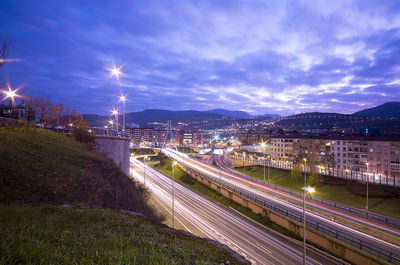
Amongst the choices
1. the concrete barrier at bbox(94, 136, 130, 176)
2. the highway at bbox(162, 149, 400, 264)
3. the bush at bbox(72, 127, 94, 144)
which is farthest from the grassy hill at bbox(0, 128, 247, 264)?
the highway at bbox(162, 149, 400, 264)

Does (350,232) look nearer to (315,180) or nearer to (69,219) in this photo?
(315,180)

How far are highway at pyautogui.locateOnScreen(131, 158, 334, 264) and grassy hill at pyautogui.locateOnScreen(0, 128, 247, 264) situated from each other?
33.0 feet

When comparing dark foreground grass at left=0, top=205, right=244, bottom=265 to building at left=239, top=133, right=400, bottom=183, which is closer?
dark foreground grass at left=0, top=205, right=244, bottom=265

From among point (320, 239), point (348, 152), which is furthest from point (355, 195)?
point (348, 152)

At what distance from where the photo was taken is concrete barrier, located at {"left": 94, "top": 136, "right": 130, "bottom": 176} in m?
28.0

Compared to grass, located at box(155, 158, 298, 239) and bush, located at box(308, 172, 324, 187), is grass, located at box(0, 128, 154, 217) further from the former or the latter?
bush, located at box(308, 172, 324, 187)

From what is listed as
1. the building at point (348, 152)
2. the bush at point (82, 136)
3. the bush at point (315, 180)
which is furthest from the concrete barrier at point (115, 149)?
→ the building at point (348, 152)

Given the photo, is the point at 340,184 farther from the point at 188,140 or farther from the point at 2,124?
the point at 188,140

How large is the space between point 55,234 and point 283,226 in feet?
78.7

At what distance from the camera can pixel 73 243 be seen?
5836mm

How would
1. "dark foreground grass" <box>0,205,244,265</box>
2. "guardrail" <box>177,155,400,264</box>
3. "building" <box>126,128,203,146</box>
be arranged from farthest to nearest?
"building" <box>126,128,203,146</box> → "guardrail" <box>177,155,400,264</box> → "dark foreground grass" <box>0,205,244,265</box>

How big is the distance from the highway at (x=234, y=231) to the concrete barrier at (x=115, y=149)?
31.7 ft

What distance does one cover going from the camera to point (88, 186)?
49.0 ft

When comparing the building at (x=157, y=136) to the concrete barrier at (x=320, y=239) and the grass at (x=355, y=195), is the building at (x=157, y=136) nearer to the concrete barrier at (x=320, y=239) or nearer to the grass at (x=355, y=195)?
the grass at (x=355, y=195)
